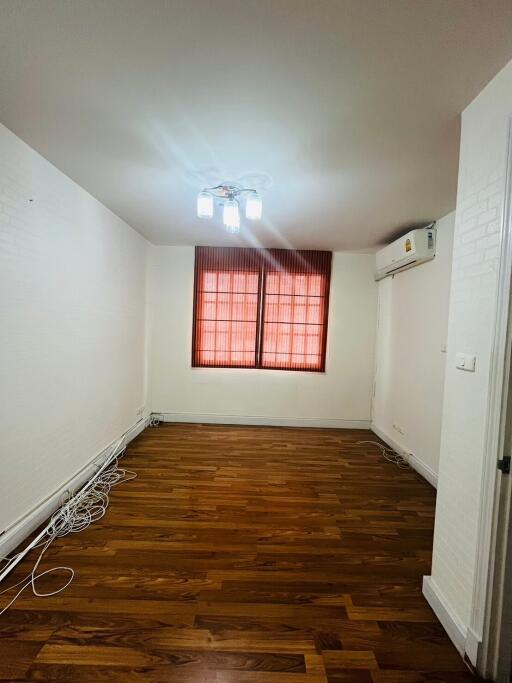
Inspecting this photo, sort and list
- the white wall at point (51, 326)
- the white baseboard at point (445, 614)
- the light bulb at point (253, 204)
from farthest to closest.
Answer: the light bulb at point (253, 204)
the white wall at point (51, 326)
the white baseboard at point (445, 614)

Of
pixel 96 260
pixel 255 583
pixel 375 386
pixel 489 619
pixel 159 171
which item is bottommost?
pixel 255 583

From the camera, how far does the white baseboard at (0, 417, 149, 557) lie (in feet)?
6.11

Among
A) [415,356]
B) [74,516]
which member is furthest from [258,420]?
[74,516]

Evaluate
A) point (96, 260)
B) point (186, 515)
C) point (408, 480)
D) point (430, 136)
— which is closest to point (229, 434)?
point (186, 515)

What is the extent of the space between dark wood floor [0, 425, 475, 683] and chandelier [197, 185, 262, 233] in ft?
7.59

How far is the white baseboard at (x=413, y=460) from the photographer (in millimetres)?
2916

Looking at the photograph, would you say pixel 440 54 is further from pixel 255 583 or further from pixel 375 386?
pixel 375 386

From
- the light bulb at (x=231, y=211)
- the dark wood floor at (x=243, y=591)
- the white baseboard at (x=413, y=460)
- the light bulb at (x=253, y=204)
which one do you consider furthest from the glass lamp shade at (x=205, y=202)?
the white baseboard at (x=413, y=460)

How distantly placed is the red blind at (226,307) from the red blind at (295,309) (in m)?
0.20

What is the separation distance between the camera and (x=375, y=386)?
4.36m

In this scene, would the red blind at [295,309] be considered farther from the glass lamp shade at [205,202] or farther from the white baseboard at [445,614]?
the white baseboard at [445,614]

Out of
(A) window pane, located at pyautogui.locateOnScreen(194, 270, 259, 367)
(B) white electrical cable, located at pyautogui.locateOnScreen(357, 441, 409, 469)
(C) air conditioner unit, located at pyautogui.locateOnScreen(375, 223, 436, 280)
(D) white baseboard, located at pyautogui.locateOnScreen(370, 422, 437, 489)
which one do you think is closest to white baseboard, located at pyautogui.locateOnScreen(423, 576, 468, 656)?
(D) white baseboard, located at pyautogui.locateOnScreen(370, 422, 437, 489)

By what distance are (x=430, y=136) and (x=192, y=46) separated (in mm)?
1334

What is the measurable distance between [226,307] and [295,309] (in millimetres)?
1000
